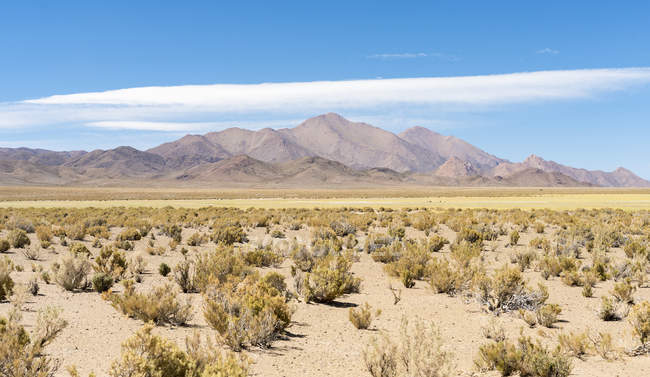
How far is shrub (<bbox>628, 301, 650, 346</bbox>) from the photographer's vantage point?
25.0 feet

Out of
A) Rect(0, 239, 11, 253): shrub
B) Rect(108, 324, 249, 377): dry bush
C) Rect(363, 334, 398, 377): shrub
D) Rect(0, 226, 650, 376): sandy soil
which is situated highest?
Rect(108, 324, 249, 377): dry bush

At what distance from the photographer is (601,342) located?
24.1 feet

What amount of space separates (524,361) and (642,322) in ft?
9.77

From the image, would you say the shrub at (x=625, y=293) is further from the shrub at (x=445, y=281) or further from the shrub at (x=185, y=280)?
the shrub at (x=185, y=280)

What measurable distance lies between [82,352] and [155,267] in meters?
8.43

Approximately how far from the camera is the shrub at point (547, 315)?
29.5 feet

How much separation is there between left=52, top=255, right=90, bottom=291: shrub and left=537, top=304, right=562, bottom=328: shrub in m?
10.3

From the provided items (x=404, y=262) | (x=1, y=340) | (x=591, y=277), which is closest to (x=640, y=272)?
(x=591, y=277)

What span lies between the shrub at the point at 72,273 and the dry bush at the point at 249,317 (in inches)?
193

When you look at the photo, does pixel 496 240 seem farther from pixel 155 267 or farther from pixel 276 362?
pixel 276 362

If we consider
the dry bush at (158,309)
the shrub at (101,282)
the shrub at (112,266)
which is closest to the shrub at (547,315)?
the dry bush at (158,309)

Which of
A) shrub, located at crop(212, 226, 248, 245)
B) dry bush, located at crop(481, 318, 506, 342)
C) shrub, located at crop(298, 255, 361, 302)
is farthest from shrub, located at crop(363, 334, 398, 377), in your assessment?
shrub, located at crop(212, 226, 248, 245)

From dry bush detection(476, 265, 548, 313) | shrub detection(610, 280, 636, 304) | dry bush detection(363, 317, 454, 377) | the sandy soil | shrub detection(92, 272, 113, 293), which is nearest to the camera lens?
dry bush detection(363, 317, 454, 377)

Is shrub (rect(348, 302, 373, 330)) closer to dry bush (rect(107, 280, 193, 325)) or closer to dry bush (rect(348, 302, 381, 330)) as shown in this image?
dry bush (rect(348, 302, 381, 330))
